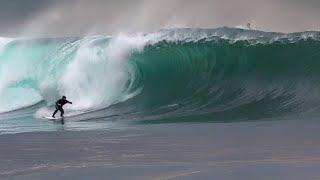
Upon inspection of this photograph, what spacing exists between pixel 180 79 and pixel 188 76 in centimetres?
26

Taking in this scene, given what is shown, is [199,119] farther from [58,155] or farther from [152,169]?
[152,169]

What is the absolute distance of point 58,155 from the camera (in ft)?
26.2

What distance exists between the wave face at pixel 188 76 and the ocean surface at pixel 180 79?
0.10 feet

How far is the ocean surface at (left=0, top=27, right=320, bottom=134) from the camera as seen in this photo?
14.6m

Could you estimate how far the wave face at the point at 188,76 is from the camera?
15.1 metres

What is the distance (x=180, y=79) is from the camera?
1862cm

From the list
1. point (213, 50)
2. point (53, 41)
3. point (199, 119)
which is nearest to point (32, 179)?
point (199, 119)

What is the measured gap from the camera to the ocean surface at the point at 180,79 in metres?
14.6

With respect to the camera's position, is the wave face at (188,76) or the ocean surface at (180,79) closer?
the ocean surface at (180,79)

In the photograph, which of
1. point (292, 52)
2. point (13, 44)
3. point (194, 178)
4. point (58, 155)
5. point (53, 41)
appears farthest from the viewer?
point (13, 44)

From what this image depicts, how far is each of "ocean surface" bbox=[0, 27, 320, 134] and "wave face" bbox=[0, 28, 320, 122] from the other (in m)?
0.03

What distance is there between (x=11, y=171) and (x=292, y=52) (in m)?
13.3

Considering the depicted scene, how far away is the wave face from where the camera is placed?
15141 mm

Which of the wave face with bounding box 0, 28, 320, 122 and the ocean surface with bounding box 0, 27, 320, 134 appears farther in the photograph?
the wave face with bounding box 0, 28, 320, 122
